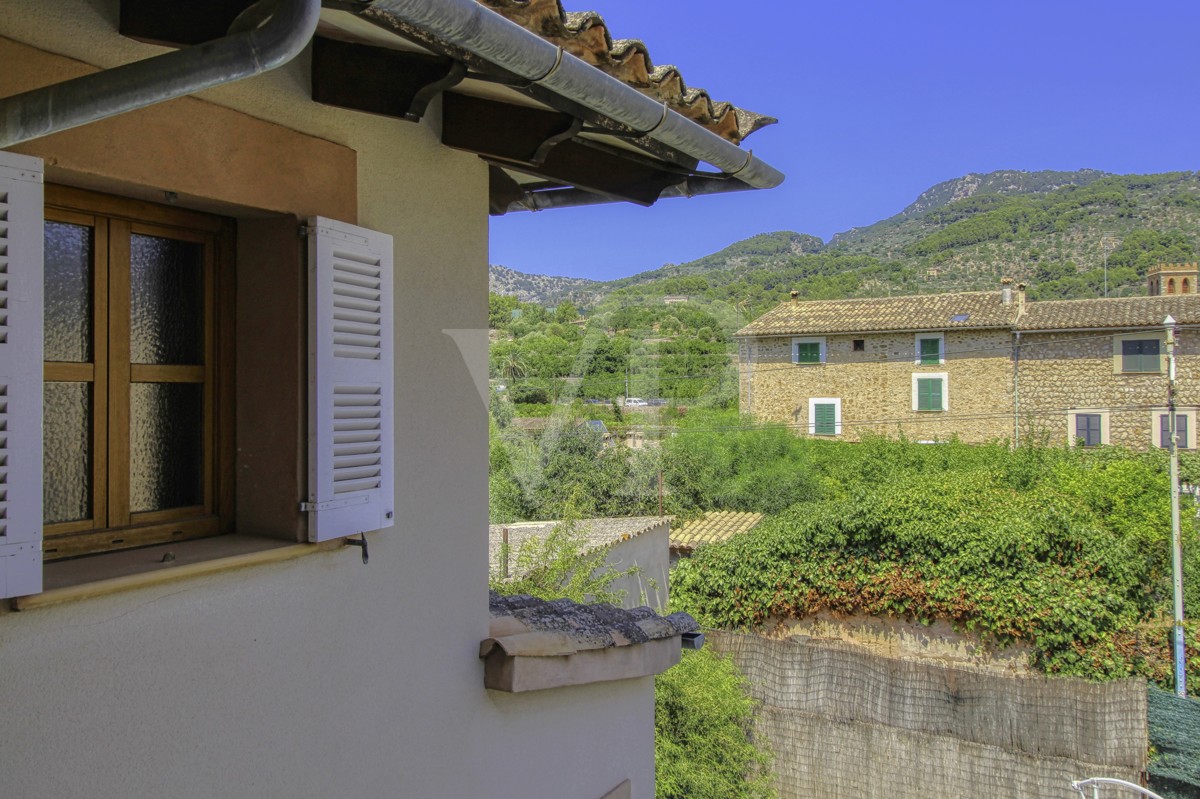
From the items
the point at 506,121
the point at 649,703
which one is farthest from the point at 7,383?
the point at 649,703

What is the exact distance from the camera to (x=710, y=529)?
16969 mm

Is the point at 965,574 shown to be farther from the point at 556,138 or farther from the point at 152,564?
the point at 152,564

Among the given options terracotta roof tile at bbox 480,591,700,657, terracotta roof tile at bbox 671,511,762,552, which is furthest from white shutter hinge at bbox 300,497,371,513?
terracotta roof tile at bbox 671,511,762,552

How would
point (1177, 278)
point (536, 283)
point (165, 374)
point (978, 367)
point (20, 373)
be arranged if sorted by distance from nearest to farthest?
point (20, 373)
point (165, 374)
point (978, 367)
point (1177, 278)
point (536, 283)

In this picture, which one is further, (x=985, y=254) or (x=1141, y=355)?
(x=985, y=254)

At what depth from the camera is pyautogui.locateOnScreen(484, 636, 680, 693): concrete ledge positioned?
2721 mm

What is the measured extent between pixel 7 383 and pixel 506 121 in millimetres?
1579

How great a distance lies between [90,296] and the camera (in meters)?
1.74

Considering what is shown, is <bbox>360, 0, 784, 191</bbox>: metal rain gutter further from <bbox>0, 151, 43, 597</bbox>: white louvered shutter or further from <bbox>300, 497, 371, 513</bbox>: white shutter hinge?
<bbox>300, 497, 371, 513</bbox>: white shutter hinge

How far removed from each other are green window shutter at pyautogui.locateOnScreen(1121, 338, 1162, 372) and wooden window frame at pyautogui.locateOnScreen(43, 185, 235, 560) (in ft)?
97.6

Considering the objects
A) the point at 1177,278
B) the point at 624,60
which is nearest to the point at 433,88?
the point at 624,60

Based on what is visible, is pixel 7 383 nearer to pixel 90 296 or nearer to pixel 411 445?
pixel 90 296

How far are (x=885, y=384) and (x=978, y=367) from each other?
2945 mm

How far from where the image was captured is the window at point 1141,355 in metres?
26.2
